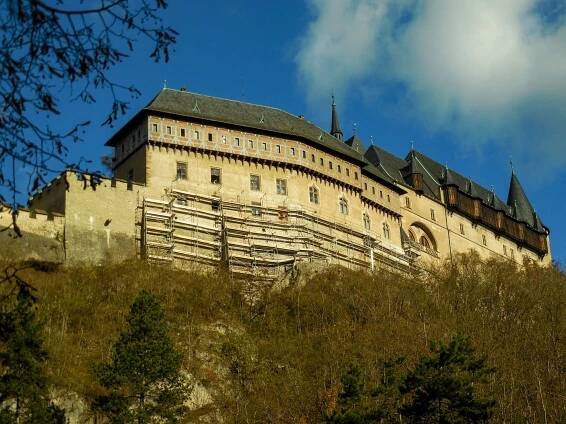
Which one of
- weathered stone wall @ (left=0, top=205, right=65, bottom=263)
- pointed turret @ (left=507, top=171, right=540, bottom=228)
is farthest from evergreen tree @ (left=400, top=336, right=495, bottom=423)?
pointed turret @ (left=507, top=171, right=540, bottom=228)

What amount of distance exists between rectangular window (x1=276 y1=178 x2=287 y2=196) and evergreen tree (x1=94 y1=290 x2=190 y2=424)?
24.7m

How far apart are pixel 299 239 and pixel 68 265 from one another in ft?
47.6

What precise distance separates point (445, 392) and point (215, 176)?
27.9 m

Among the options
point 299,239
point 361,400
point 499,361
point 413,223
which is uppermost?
point 413,223

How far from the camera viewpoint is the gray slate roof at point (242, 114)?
55.3 metres

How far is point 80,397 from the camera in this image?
1319 inches

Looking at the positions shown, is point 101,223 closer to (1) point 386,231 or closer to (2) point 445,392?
(1) point 386,231

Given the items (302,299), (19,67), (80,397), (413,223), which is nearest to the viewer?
(19,67)

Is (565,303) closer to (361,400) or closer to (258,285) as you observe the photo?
(258,285)

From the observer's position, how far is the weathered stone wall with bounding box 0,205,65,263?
44.2 meters

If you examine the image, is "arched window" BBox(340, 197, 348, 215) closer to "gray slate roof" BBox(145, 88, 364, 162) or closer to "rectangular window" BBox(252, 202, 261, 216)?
"gray slate roof" BBox(145, 88, 364, 162)

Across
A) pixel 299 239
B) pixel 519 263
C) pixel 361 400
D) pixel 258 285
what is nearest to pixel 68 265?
pixel 258 285

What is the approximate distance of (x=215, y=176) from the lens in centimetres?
5381

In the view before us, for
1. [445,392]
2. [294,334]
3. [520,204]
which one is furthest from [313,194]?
[520,204]
